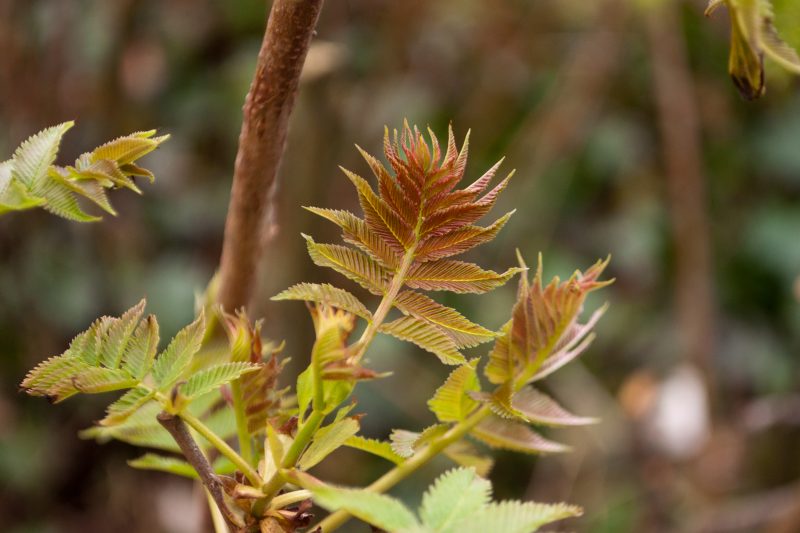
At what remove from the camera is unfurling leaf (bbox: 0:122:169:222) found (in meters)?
0.33

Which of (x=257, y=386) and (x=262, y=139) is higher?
(x=262, y=139)

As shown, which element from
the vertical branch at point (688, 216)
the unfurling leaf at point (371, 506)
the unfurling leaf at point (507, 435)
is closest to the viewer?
the unfurling leaf at point (371, 506)

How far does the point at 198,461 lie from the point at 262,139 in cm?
15

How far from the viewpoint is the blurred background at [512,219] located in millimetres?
1395

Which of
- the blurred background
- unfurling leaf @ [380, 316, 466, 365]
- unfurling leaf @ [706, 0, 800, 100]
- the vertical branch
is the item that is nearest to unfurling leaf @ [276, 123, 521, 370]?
unfurling leaf @ [380, 316, 466, 365]

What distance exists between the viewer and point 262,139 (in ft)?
1.28

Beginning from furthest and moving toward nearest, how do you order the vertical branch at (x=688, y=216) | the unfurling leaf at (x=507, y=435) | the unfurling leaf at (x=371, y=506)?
1. the vertical branch at (x=688, y=216)
2. the unfurling leaf at (x=507, y=435)
3. the unfurling leaf at (x=371, y=506)

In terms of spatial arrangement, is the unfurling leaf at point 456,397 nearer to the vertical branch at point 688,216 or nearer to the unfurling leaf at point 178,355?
the unfurling leaf at point 178,355

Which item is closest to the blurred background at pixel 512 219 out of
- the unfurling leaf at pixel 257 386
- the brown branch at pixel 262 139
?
the brown branch at pixel 262 139

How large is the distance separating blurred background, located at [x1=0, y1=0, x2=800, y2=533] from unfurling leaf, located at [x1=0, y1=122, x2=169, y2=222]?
83 cm

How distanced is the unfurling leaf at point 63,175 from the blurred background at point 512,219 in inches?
32.6

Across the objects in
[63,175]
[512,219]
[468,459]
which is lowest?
[468,459]

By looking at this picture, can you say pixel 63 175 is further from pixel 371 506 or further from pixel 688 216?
pixel 688 216

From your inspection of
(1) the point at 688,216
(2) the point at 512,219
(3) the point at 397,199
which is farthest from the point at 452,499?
(2) the point at 512,219
